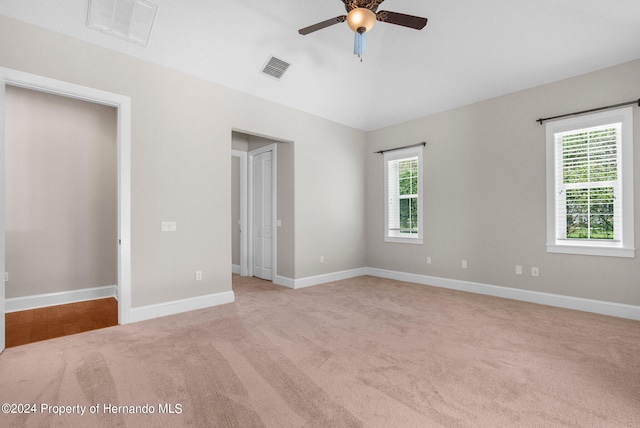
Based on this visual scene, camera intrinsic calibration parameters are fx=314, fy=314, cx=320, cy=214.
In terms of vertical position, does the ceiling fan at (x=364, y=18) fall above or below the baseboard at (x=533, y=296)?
above

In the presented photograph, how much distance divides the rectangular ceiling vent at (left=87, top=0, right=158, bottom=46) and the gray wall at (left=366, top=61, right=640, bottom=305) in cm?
416

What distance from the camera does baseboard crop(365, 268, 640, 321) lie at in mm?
3604

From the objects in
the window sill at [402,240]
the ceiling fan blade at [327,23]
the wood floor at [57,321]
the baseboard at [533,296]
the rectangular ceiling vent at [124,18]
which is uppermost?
the rectangular ceiling vent at [124,18]

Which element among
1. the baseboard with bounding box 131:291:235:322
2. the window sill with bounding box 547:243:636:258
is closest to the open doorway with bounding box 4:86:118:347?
the baseboard with bounding box 131:291:235:322

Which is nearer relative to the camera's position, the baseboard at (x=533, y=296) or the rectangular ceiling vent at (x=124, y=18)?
the rectangular ceiling vent at (x=124, y=18)


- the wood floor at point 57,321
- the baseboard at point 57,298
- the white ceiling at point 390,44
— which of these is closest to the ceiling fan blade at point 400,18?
the white ceiling at point 390,44

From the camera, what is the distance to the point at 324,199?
5598 mm

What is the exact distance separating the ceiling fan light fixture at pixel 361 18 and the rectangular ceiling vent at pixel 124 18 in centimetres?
200

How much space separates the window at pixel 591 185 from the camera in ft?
11.8

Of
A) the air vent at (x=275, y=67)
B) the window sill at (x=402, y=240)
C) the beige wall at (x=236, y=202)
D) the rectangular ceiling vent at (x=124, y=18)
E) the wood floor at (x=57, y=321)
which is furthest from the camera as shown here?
the beige wall at (x=236, y=202)

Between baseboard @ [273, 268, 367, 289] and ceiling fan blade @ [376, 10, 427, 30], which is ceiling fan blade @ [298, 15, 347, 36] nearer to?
ceiling fan blade @ [376, 10, 427, 30]

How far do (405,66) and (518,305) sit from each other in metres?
3.73

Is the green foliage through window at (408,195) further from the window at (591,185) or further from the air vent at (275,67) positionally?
the air vent at (275,67)

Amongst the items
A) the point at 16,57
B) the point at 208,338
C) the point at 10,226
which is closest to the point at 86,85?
the point at 16,57
